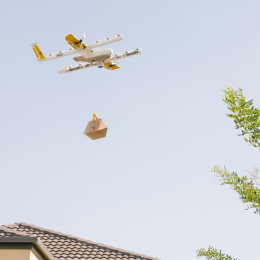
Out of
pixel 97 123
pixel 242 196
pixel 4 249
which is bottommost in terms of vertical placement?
pixel 4 249

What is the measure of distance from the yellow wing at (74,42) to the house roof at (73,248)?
5603mm

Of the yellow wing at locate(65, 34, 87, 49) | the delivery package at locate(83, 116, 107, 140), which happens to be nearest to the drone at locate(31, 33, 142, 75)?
A: the yellow wing at locate(65, 34, 87, 49)

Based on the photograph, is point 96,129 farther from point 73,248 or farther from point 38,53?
point 38,53

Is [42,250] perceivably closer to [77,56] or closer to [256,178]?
[256,178]

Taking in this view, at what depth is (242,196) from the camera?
7.25 m

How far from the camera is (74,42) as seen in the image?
1155cm

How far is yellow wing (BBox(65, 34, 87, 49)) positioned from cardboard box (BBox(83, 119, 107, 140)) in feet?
9.55

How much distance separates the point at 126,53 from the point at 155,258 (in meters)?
6.65

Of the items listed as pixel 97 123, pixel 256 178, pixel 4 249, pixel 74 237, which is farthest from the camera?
pixel 74 237

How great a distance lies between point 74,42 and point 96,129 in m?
3.32

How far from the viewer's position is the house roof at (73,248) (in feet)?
35.7

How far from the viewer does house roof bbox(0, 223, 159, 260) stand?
10.9 metres

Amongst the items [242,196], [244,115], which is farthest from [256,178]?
[244,115]

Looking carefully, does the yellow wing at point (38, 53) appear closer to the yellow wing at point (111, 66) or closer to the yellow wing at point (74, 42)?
the yellow wing at point (74, 42)
